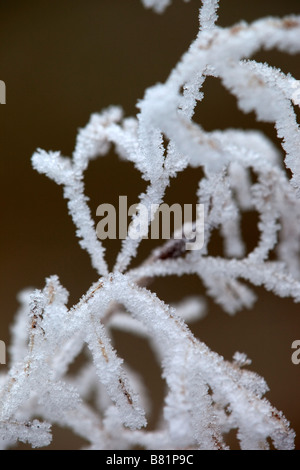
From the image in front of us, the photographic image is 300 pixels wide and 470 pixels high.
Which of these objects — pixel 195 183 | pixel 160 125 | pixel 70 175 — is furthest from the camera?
pixel 195 183

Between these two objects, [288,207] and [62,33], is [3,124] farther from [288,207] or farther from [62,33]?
[288,207]

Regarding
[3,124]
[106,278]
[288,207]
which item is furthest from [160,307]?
[3,124]

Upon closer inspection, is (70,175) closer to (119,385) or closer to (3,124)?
(119,385)

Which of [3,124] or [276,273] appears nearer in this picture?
[276,273]

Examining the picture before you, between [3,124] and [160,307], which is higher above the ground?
[3,124]

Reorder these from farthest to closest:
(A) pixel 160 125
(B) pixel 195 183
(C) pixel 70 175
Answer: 1. (B) pixel 195 183
2. (C) pixel 70 175
3. (A) pixel 160 125

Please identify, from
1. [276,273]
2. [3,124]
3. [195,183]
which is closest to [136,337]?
[195,183]
